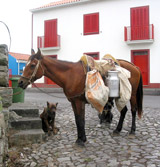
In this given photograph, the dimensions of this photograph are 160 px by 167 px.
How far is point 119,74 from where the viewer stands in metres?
4.42

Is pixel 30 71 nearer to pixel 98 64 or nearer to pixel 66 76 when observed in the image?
pixel 66 76

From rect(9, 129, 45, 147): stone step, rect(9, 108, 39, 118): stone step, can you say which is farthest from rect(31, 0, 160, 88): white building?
rect(9, 129, 45, 147): stone step

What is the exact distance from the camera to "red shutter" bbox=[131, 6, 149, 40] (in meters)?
15.3

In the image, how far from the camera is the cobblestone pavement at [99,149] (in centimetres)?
334

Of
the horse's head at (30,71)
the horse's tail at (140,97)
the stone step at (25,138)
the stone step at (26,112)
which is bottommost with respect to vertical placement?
the stone step at (25,138)

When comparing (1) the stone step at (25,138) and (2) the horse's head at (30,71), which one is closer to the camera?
(2) the horse's head at (30,71)

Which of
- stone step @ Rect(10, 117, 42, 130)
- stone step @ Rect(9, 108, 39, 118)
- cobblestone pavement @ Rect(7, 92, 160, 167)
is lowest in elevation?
cobblestone pavement @ Rect(7, 92, 160, 167)

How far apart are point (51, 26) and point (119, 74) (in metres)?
15.9

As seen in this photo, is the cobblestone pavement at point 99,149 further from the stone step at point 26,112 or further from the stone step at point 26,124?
the stone step at point 26,112

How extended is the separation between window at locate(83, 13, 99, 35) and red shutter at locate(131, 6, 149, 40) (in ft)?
9.93

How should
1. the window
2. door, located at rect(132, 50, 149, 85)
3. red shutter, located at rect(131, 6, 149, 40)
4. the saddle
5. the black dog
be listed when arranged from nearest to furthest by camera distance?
the saddle < the black dog < red shutter, located at rect(131, 6, 149, 40) < door, located at rect(132, 50, 149, 85) < the window

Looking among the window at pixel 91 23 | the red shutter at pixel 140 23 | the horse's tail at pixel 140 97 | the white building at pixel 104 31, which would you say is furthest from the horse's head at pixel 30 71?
the window at pixel 91 23

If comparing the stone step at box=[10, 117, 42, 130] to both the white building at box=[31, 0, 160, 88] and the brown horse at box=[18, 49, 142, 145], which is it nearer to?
the brown horse at box=[18, 49, 142, 145]

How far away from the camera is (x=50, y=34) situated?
62.7 ft
